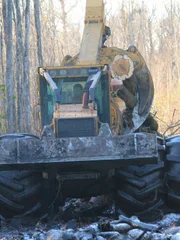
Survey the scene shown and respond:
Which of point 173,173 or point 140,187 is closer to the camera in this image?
point 140,187

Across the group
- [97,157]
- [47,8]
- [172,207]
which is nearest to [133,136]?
[97,157]

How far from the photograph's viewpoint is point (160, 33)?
54969mm

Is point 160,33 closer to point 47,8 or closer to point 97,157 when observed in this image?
point 47,8

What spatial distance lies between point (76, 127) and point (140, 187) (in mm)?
1169

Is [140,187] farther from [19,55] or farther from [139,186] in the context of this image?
[19,55]

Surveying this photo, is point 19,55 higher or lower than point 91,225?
higher

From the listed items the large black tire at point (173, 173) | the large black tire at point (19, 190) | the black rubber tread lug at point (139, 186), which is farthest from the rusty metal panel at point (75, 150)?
the large black tire at point (173, 173)

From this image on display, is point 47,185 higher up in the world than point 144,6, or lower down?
lower down

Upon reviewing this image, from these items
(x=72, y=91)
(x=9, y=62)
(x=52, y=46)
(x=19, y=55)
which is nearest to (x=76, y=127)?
(x=72, y=91)

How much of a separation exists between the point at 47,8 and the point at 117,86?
33253 mm

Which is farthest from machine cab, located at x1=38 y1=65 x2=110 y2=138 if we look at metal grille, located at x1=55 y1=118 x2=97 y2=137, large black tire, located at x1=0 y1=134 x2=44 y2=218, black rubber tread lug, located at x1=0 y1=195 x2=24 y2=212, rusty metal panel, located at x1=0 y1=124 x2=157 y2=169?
black rubber tread lug, located at x1=0 y1=195 x2=24 y2=212

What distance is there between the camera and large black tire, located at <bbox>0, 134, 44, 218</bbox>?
722 centimetres

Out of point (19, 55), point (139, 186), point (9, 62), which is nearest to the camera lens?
point (139, 186)

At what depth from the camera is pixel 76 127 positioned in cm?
728
